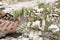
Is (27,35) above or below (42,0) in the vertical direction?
below

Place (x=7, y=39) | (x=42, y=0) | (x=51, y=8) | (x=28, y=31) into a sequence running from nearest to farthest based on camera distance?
1. (x=7, y=39)
2. (x=28, y=31)
3. (x=51, y=8)
4. (x=42, y=0)

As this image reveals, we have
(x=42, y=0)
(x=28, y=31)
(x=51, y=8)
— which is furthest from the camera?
(x=42, y=0)

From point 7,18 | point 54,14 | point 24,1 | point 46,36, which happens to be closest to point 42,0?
point 24,1

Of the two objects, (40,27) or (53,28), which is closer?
(53,28)

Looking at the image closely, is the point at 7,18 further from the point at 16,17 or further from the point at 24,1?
the point at 24,1

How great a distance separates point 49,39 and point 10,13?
1.30m

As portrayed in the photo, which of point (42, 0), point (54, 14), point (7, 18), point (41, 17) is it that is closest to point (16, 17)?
point (7, 18)

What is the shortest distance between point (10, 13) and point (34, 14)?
540 millimetres

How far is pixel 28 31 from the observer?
181 inches

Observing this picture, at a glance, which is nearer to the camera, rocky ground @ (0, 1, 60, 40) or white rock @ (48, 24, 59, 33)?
rocky ground @ (0, 1, 60, 40)

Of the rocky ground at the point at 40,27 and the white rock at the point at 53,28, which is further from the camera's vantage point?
the white rock at the point at 53,28

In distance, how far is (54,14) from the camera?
5.22m

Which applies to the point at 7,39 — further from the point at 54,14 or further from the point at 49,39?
the point at 54,14

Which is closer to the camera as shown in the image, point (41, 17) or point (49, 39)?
point (49, 39)
